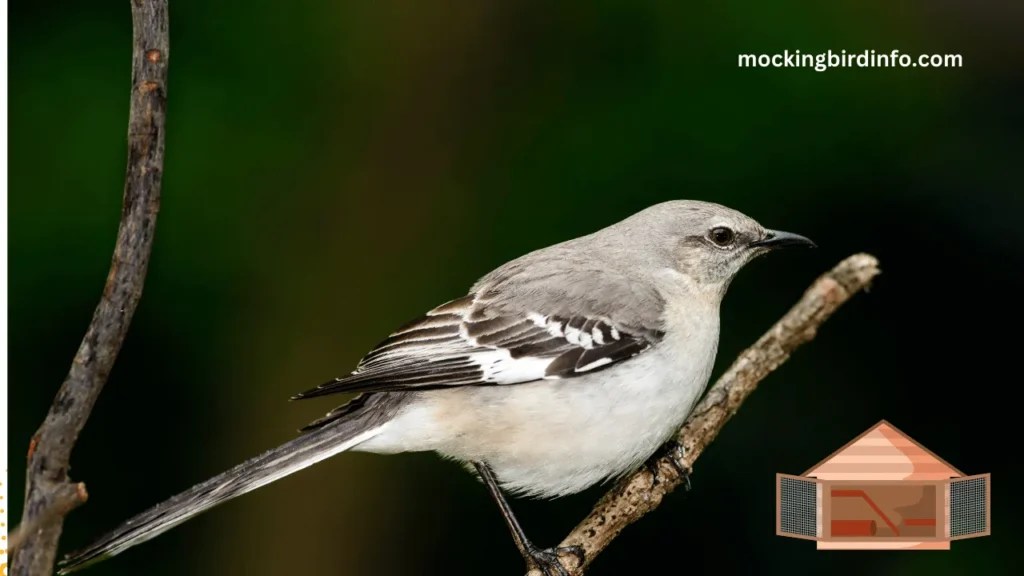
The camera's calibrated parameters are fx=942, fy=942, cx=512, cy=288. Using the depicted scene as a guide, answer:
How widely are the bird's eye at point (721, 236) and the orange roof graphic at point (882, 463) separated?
75cm

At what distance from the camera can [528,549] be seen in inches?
109

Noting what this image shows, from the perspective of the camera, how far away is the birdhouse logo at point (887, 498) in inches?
114

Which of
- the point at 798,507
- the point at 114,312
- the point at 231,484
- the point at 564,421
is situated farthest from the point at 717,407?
the point at 114,312

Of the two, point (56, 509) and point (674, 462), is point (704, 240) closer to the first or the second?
point (674, 462)

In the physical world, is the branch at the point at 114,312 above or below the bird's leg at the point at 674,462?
above

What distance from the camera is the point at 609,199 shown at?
4164mm

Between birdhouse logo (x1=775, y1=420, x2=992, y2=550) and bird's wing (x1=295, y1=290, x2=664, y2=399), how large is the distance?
0.71 meters

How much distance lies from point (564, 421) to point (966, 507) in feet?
4.43

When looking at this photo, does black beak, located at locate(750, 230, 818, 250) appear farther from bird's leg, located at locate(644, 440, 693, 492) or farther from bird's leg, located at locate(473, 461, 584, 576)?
bird's leg, located at locate(473, 461, 584, 576)

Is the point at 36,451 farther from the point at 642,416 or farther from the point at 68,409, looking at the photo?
the point at 642,416

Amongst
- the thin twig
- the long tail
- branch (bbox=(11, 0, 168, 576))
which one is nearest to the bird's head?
the long tail

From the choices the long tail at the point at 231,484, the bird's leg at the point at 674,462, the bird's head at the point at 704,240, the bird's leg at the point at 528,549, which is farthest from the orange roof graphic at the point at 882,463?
the long tail at the point at 231,484

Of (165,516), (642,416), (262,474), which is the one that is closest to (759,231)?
(642,416)

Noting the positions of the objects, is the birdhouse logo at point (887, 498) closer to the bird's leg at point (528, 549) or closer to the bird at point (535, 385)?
the bird at point (535, 385)
